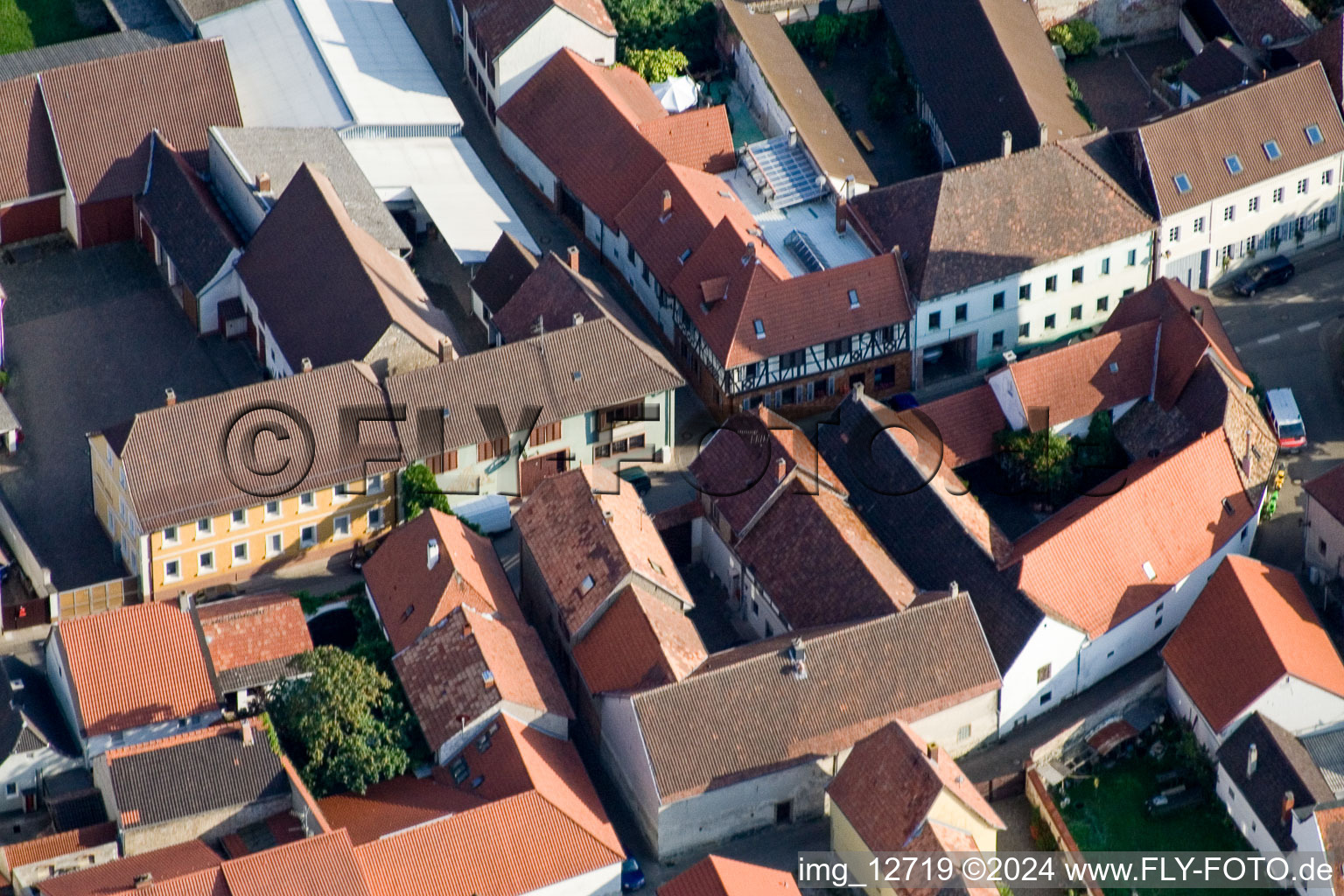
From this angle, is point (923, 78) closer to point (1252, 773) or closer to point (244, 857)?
point (1252, 773)

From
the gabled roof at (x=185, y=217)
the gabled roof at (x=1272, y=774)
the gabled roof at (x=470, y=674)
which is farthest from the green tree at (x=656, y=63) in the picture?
the gabled roof at (x=1272, y=774)

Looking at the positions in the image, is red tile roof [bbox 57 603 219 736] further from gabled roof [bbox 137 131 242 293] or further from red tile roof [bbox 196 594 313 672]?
gabled roof [bbox 137 131 242 293]

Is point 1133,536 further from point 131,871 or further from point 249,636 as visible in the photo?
point 131,871

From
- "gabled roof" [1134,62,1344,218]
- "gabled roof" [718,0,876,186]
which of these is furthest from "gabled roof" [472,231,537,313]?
"gabled roof" [1134,62,1344,218]

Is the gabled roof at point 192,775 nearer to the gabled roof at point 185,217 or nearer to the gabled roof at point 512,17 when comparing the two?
the gabled roof at point 185,217

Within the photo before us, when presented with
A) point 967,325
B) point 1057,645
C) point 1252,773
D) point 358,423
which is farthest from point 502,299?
point 1252,773

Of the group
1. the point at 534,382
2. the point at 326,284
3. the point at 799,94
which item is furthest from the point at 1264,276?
the point at 326,284
